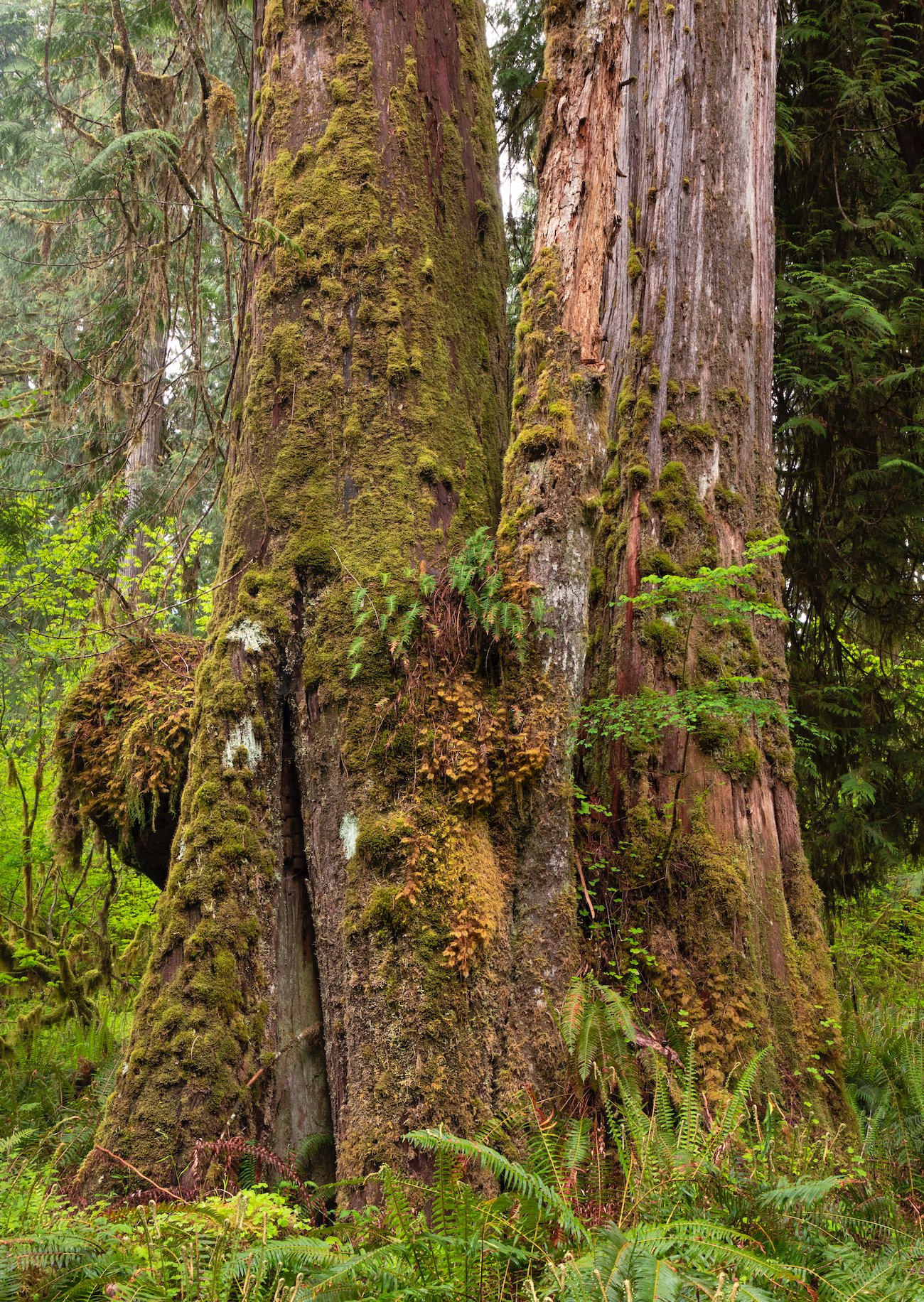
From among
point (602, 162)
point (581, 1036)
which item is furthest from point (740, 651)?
point (602, 162)

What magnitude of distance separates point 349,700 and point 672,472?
199 centimetres

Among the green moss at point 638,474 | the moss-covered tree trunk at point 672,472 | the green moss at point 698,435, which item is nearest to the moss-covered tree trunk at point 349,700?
the moss-covered tree trunk at point 672,472

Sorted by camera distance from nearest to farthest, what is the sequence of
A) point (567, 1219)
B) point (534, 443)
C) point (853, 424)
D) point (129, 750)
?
point (567, 1219), point (534, 443), point (129, 750), point (853, 424)

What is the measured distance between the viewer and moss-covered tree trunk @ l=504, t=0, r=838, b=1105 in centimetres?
392

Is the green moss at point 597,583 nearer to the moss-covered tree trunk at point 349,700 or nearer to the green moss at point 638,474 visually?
the green moss at point 638,474

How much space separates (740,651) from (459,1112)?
238 cm

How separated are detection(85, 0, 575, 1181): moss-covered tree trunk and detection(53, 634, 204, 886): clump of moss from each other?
54 cm

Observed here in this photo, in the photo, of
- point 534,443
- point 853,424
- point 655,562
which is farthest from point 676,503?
point 853,424

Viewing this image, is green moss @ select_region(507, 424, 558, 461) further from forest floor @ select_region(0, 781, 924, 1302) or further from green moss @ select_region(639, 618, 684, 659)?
forest floor @ select_region(0, 781, 924, 1302)

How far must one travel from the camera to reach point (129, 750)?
4.43 meters

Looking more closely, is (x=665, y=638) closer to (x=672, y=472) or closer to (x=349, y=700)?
(x=672, y=472)

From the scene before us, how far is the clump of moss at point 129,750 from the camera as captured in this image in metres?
4.39

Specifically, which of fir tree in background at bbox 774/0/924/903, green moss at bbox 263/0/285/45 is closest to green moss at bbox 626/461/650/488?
fir tree in background at bbox 774/0/924/903

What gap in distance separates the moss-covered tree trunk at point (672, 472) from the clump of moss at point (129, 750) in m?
1.94
